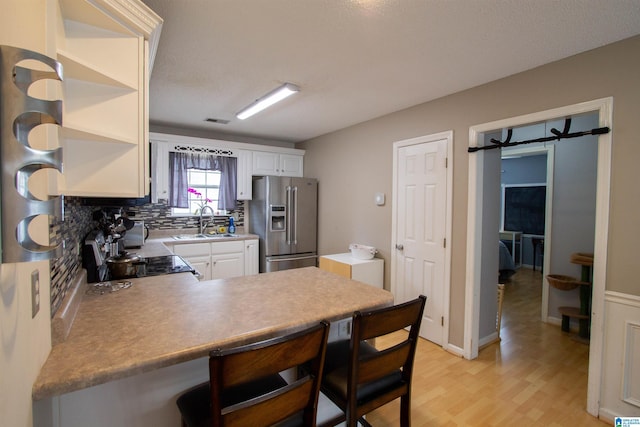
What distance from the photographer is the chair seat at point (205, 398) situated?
→ 41.3 inches

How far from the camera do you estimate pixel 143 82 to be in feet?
4.49

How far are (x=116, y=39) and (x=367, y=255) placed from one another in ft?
9.85

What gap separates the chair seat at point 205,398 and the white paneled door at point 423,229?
2210 mm

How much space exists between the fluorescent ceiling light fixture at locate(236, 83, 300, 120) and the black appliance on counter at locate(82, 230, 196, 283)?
5.69ft

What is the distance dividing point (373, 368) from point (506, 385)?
178 cm

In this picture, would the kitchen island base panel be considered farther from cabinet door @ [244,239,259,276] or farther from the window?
the window

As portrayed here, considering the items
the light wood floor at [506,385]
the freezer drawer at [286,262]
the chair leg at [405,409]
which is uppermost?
the freezer drawer at [286,262]

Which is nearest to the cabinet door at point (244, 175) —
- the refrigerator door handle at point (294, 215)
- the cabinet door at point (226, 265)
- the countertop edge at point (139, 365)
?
the refrigerator door handle at point (294, 215)

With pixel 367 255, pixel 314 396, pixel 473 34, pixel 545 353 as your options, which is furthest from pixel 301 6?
pixel 545 353

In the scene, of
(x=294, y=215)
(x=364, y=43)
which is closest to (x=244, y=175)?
(x=294, y=215)

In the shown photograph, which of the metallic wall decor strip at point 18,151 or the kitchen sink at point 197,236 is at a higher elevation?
the metallic wall decor strip at point 18,151

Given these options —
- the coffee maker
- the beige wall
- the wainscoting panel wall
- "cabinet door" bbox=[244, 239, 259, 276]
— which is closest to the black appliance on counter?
the coffee maker

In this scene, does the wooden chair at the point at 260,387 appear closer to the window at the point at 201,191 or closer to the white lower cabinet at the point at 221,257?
the white lower cabinet at the point at 221,257

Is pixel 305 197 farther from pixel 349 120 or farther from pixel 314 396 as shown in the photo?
pixel 314 396
